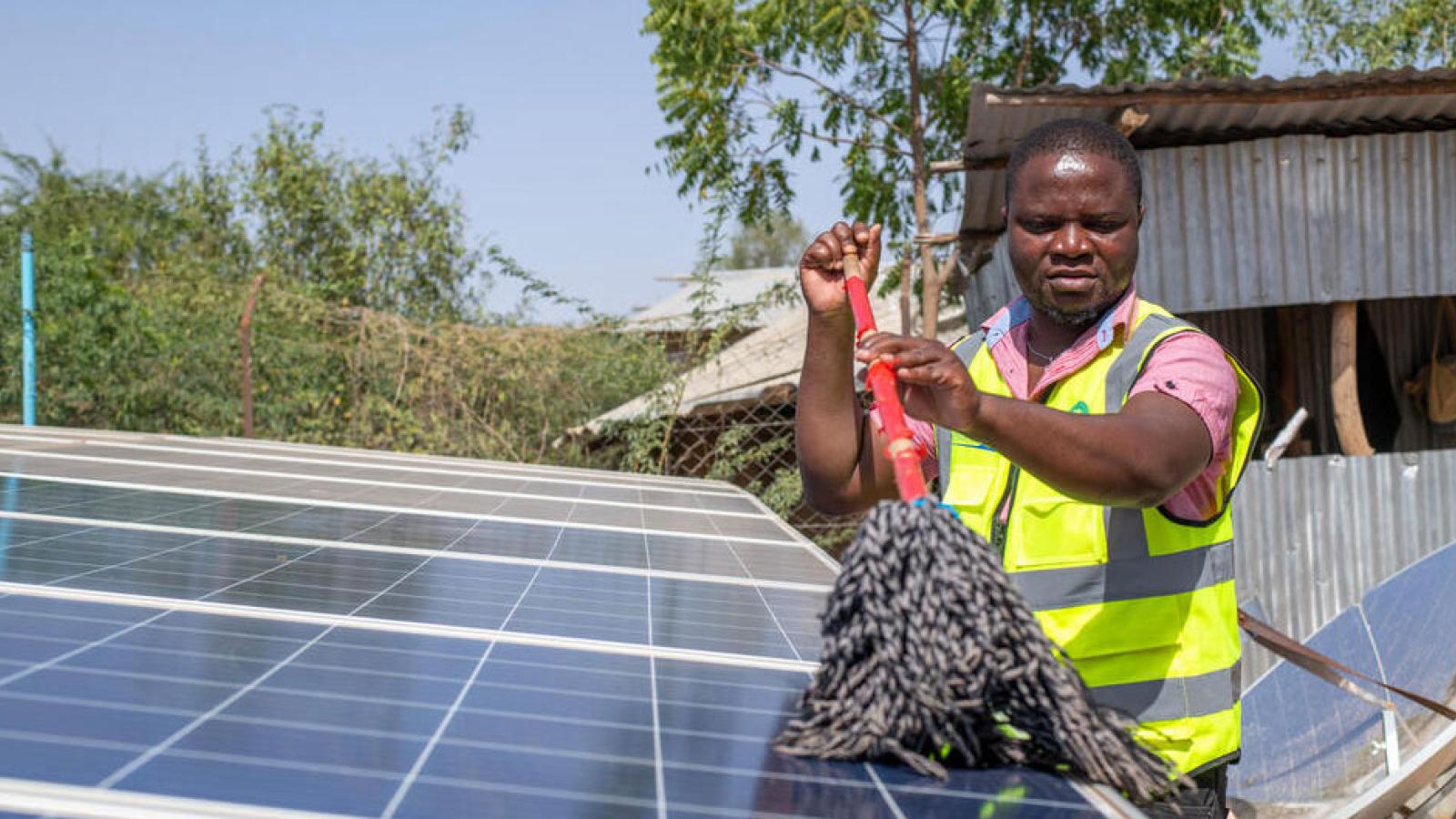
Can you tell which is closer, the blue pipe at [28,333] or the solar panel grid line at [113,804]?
the solar panel grid line at [113,804]

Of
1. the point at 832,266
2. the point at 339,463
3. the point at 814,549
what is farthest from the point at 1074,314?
the point at 339,463

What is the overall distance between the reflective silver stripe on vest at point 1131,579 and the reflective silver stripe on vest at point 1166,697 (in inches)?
5.7

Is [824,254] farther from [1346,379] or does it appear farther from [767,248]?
[767,248]

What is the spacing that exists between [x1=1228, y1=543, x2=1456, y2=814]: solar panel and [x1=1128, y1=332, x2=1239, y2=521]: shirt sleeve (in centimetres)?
341

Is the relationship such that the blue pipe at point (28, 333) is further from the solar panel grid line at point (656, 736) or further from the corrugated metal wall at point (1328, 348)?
the corrugated metal wall at point (1328, 348)

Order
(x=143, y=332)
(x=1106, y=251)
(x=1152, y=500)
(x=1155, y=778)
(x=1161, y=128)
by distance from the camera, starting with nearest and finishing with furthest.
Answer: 1. (x=1155, y=778)
2. (x=1152, y=500)
3. (x=1106, y=251)
4. (x=1161, y=128)
5. (x=143, y=332)

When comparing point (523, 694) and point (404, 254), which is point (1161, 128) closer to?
point (523, 694)

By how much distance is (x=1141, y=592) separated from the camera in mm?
2256

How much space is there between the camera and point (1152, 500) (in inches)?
75.7

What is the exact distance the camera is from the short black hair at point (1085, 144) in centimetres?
224

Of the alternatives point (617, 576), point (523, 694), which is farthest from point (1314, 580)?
point (523, 694)

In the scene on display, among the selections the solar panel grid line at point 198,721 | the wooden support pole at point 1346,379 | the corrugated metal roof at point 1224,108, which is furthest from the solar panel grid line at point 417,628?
the wooden support pole at point 1346,379

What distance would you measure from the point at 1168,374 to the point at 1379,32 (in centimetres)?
1797

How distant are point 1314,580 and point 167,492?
649cm
